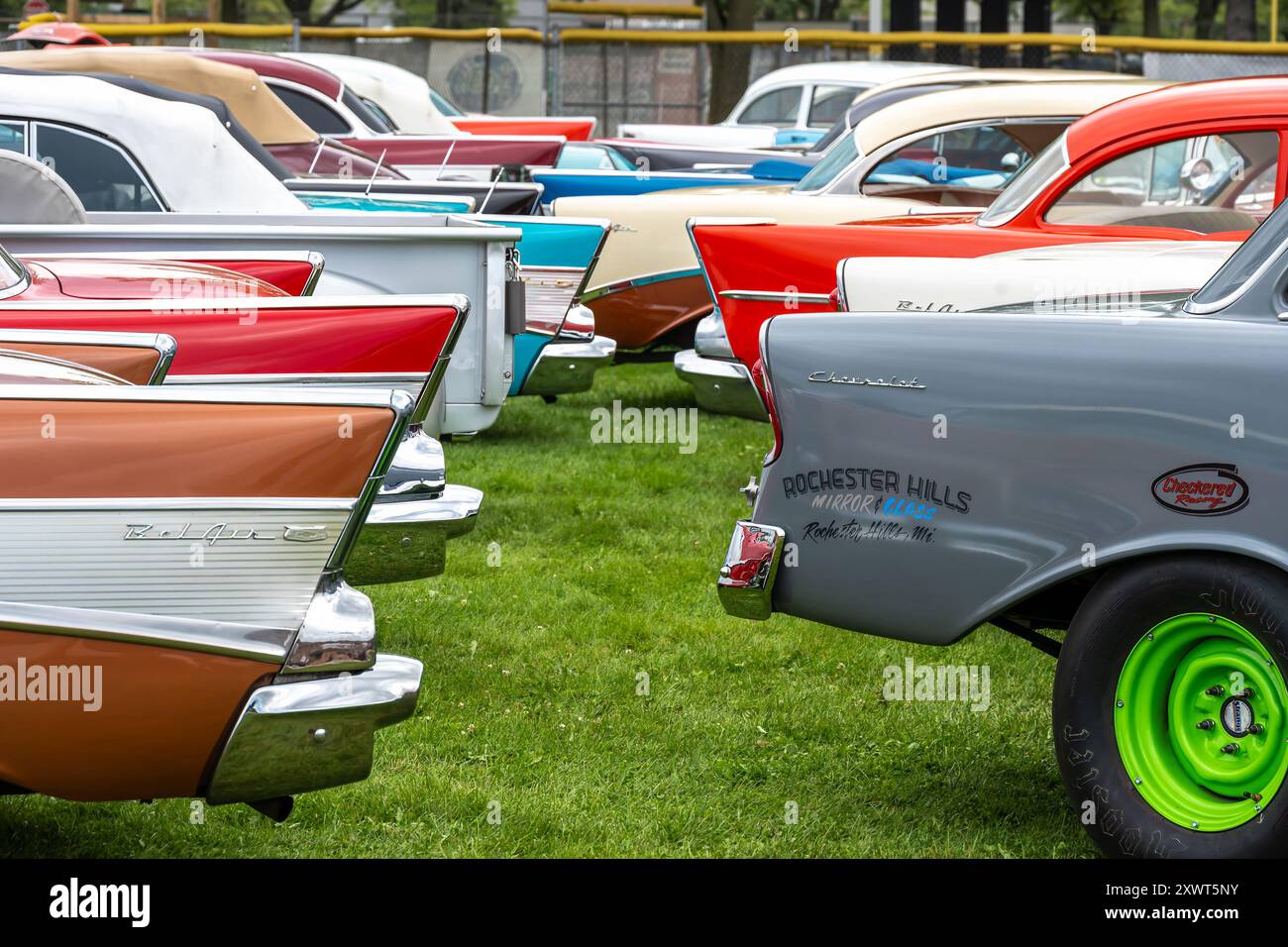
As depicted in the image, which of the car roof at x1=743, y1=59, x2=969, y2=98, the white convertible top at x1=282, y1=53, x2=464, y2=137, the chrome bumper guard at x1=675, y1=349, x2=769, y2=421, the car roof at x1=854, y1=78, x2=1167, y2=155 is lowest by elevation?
the chrome bumper guard at x1=675, y1=349, x2=769, y2=421

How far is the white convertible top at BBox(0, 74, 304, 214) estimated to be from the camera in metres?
7.41

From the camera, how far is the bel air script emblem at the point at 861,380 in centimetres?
371

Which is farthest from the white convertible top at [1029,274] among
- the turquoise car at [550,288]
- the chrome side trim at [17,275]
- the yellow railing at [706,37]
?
the yellow railing at [706,37]

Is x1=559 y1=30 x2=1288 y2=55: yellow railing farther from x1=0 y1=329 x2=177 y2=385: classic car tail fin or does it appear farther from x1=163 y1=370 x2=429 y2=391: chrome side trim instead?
x1=0 y1=329 x2=177 y2=385: classic car tail fin

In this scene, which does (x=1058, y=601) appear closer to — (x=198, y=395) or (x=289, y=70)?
(x=198, y=395)

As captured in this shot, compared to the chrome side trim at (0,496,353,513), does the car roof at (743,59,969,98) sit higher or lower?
higher

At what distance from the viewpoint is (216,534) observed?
117 inches

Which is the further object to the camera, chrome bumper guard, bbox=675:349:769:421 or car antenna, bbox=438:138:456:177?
car antenna, bbox=438:138:456:177

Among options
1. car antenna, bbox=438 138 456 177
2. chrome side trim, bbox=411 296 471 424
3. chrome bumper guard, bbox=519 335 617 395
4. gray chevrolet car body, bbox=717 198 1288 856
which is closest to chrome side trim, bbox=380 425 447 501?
chrome side trim, bbox=411 296 471 424

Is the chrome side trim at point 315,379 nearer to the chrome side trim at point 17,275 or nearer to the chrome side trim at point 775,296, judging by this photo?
the chrome side trim at point 17,275

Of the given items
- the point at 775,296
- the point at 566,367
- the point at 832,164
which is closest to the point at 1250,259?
the point at 775,296

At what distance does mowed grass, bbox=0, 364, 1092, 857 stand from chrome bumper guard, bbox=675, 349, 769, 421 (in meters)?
1.06

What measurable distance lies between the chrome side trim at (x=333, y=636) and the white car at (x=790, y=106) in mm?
14154

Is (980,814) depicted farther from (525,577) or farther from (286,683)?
(525,577)
